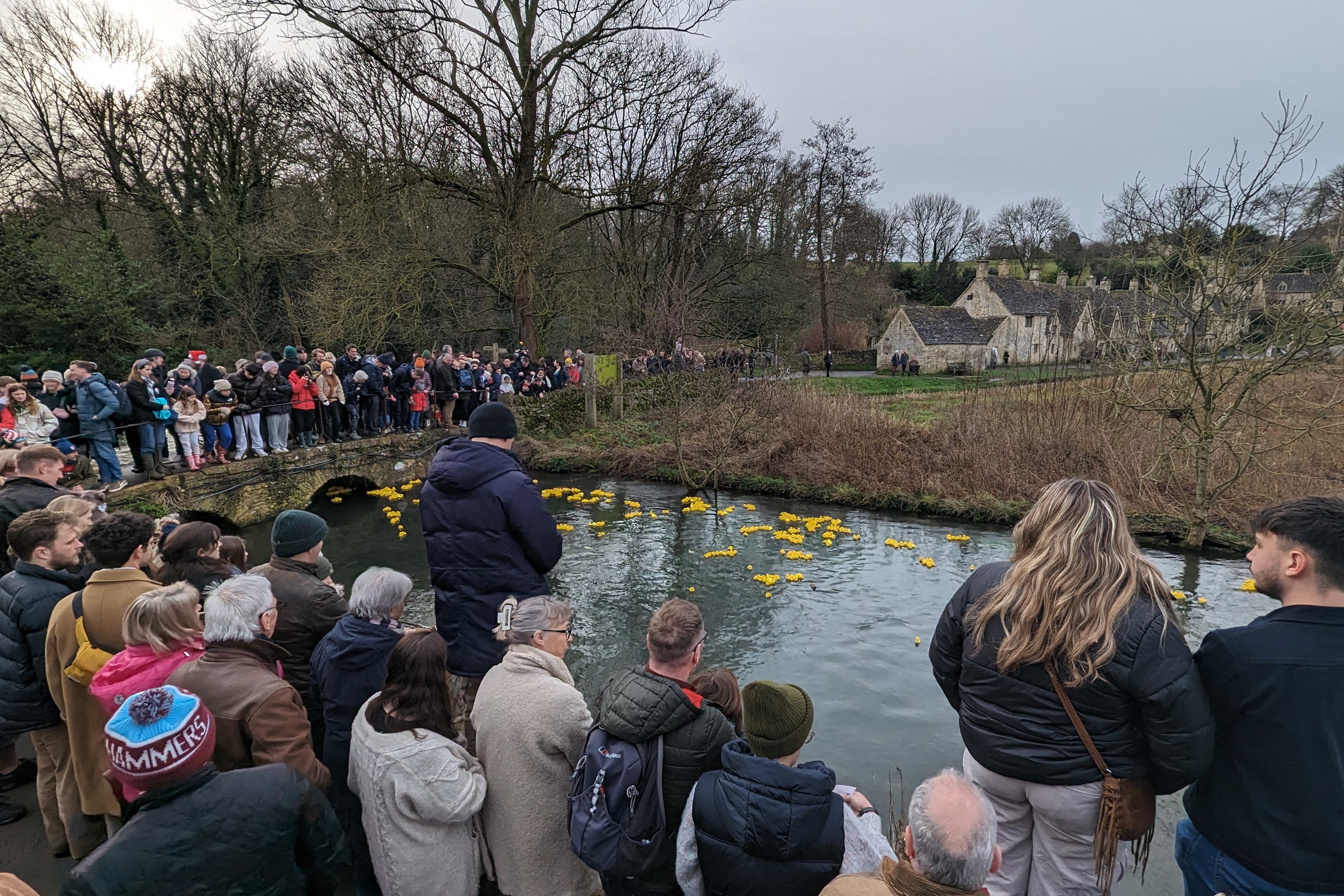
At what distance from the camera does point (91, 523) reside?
3795mm

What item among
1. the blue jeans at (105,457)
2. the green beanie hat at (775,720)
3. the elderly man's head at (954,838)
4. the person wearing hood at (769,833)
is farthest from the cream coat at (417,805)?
the blue jeans at (105,457)

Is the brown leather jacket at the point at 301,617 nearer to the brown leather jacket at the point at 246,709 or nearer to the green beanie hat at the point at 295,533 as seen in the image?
the green beanie hat at the point at 295,533

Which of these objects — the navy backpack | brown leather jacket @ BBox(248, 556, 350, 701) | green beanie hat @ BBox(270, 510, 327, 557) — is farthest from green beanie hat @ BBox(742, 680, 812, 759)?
green beanie hat @ BBox(270, 510, 327, 557)

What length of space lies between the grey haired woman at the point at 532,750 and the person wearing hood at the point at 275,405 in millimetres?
11480

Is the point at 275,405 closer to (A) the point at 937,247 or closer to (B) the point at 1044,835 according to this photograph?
(B) the point at 1044,835

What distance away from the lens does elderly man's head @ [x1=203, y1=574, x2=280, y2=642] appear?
2787 millimetres

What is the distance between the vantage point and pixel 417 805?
8.91 feet

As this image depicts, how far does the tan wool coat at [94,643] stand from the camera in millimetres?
3270

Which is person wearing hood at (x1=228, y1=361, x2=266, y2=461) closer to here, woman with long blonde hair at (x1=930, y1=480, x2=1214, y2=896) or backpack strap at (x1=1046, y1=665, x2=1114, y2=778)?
woman with long blonde hair at (x1=930, y1=480, x2=1214, y2=896)

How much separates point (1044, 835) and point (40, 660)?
15.5ft

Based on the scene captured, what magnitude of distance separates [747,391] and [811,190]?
28.7 meters

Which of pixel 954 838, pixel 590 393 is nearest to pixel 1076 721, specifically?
pixel 954 838

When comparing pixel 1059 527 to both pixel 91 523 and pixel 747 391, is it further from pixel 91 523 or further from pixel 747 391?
pixel 747 391

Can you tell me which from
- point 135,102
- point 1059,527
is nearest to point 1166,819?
point 1059,527
